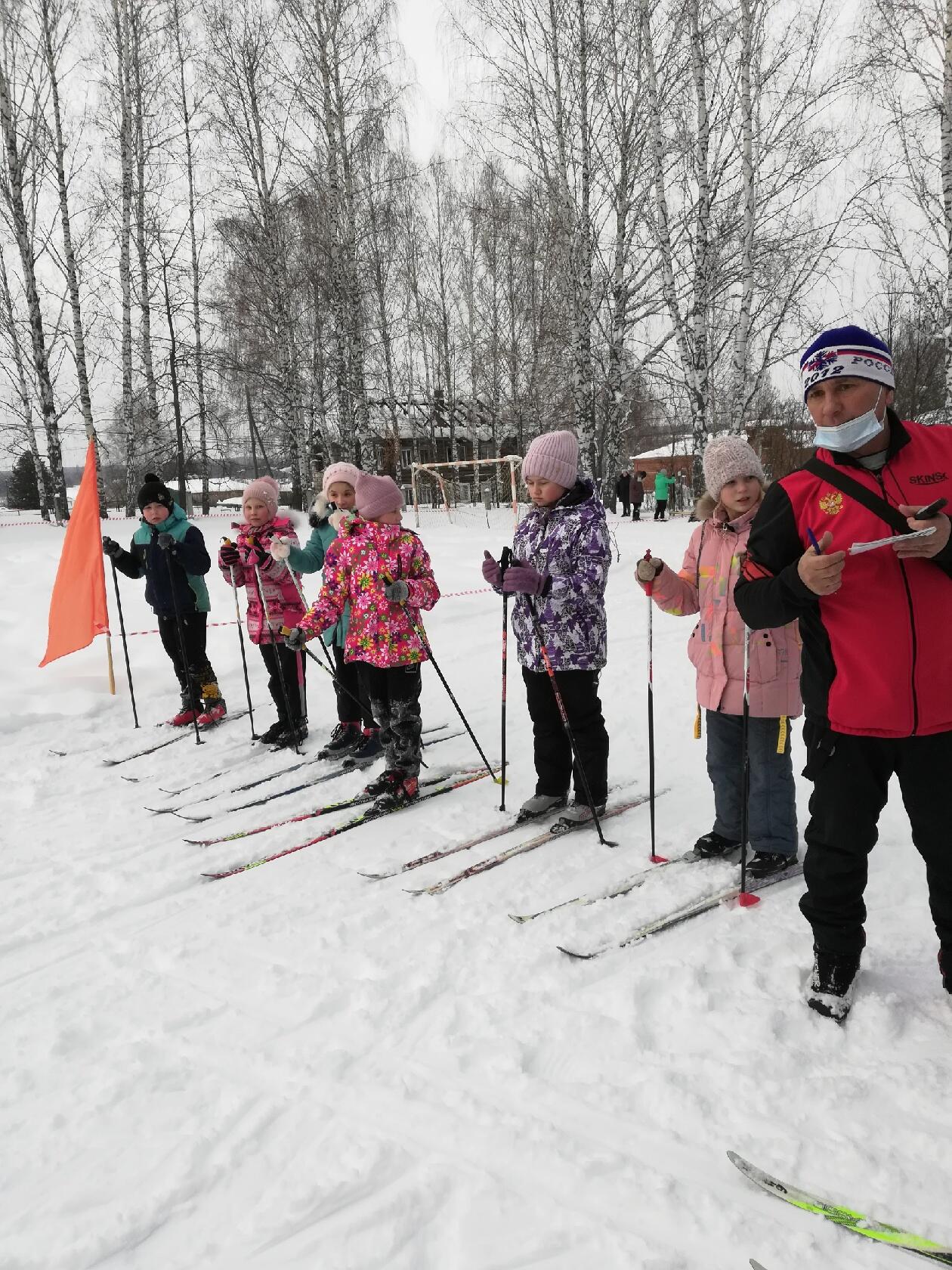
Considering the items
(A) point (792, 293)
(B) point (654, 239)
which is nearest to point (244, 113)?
(B) point (654, 239)

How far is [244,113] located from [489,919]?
1783 centimetres

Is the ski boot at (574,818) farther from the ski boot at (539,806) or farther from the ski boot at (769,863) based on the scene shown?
the ski boot at (769,863)

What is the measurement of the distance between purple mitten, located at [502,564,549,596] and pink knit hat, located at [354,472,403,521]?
94 centimetres

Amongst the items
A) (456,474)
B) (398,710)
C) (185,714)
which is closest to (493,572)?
(398,710)

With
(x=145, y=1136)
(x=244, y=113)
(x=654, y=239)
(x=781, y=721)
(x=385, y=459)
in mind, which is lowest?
(x=145, y=1136)

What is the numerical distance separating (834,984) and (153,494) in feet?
17.1

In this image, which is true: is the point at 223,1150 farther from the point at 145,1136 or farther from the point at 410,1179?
the point at 410,1179

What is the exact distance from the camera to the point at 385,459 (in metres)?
26.1

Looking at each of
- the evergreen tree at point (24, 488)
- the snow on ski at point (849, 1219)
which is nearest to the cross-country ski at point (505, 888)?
the snow on ski at point (849, 1219)

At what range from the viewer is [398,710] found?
13.7 feet

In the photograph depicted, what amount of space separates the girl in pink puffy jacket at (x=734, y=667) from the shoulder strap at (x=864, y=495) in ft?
2.54

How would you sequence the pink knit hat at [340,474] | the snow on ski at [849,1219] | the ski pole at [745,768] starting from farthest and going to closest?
the pink knit hat at [340,474] → the ski pole at [745,768] → the snow on ski at [849,1219]

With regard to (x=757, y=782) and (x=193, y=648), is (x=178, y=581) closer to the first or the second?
(x=193, y=648)

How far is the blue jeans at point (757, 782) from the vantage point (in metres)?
3.09
